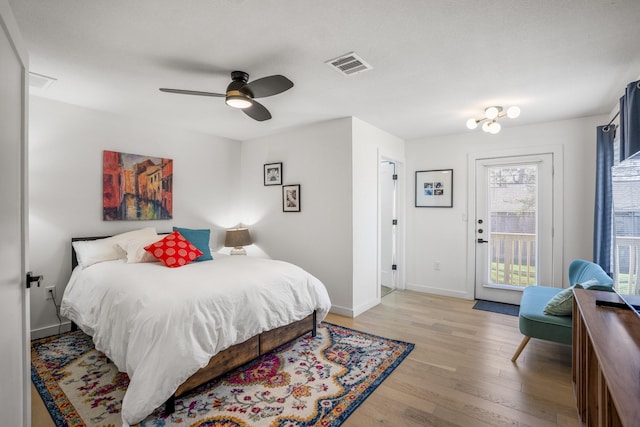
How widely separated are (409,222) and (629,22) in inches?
135

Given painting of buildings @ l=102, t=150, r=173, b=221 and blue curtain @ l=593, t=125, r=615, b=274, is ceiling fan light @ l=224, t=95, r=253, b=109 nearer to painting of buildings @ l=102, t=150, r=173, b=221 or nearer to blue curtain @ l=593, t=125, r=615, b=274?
painting of buildings @ l=102, t=150, r=173, b=221

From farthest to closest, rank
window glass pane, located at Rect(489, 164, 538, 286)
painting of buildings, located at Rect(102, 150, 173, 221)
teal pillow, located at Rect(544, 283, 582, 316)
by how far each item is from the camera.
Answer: window glass pane, located at Rect(489, 164, 538, 286) < painting of buildings, located at Rect(102, 150, 173, 221) < teal pillow, located at Rect(544, 283, 582, 316)

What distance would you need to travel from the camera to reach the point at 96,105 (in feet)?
11.1

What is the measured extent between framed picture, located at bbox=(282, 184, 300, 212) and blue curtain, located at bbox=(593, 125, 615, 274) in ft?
11.1

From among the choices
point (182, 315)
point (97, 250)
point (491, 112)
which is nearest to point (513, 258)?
point (491, 112)

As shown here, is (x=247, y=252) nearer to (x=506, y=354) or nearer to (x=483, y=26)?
(x=506, y=354)

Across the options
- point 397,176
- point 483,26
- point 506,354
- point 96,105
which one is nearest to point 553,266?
point 506,354

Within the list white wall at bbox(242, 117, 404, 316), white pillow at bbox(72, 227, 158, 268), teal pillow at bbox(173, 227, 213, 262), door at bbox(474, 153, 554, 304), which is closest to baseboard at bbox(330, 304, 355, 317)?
white wall at bbox(242, 117, 404, 316)

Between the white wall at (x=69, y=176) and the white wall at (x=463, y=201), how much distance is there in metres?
3.50

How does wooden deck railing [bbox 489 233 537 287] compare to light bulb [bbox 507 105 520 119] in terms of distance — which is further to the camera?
wooden deck railing [bbox 489 233 537 287]

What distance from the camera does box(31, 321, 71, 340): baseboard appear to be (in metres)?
3.11

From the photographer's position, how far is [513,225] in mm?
4246

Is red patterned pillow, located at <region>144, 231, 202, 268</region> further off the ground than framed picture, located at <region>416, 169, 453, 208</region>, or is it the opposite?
framed picture, located at <region>416, 169, 453, 208</region>

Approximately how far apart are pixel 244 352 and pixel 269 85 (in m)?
2.04
